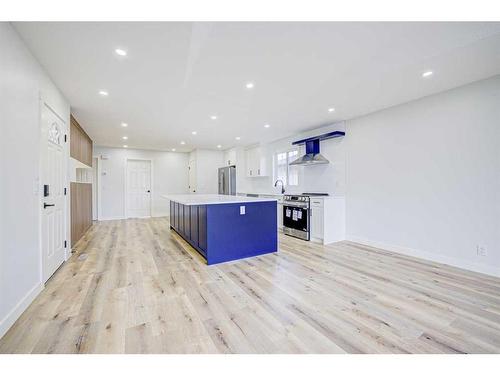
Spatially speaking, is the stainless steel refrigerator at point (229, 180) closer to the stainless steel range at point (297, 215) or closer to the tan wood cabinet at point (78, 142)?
the stainless steel range at point (297, 215)

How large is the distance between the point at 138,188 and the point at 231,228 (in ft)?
19.1

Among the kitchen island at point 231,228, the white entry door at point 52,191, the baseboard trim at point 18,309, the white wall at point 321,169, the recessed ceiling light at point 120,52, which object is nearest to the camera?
the baseboard trim at point 18,309

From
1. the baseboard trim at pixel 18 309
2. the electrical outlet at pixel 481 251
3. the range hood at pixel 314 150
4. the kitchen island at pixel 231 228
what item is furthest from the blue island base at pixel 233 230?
→ the electrical outlet at pixel 481 251

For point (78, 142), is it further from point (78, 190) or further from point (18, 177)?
point (18, 177)

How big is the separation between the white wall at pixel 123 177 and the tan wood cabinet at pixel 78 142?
1988mm

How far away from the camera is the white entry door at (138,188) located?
7.69m

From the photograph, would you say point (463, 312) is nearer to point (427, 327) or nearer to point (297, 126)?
point (427, 327)

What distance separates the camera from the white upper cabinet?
655 centimetres

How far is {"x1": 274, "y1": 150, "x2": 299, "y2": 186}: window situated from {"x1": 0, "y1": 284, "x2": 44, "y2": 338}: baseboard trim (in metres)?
4.86

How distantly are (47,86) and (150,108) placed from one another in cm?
137
